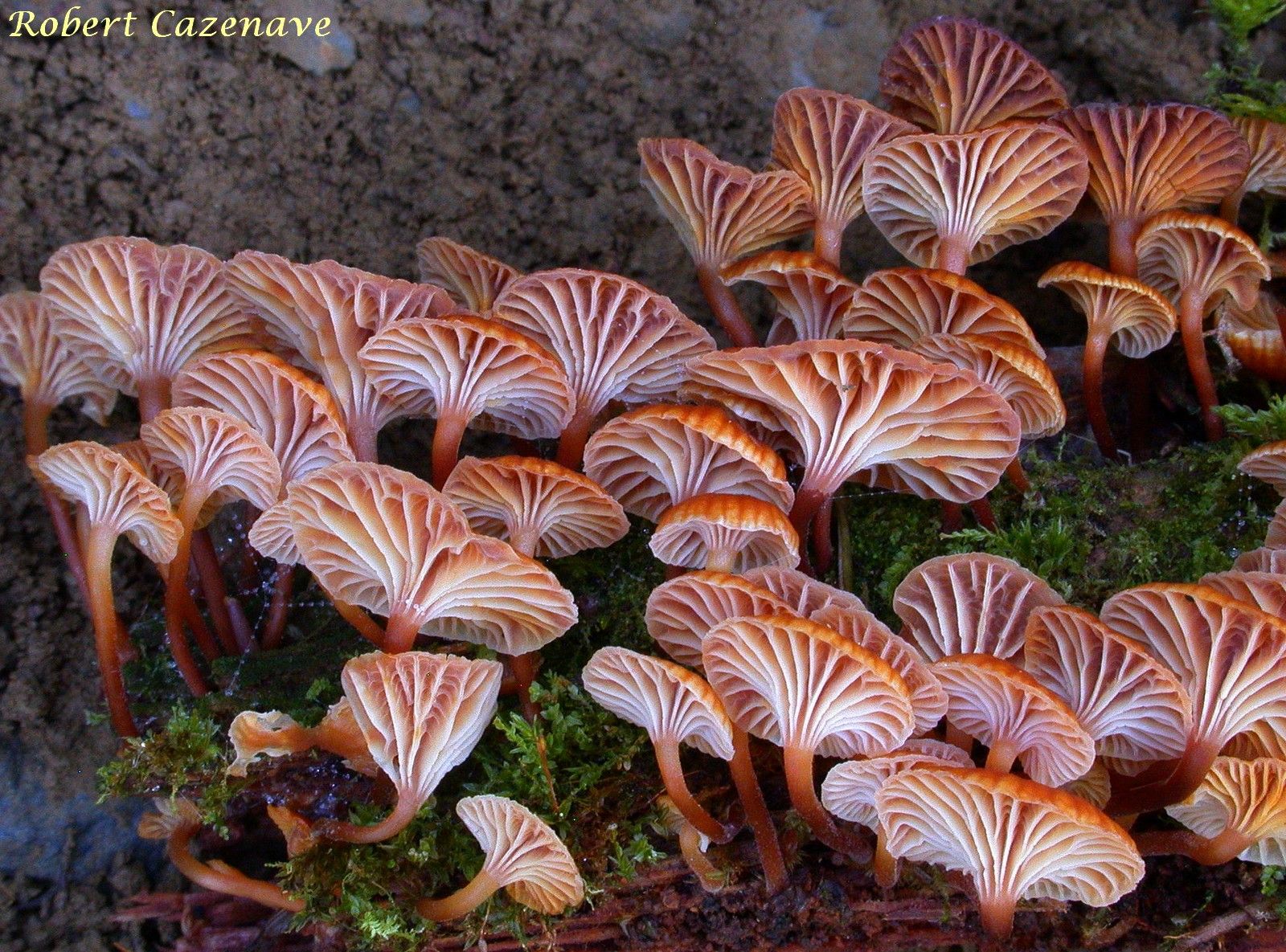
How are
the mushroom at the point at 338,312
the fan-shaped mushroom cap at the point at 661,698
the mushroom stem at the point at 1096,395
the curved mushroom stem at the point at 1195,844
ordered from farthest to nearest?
the mushroom stem at the point at 1096,395 → the mushroom at the point at 338,312 → the curved mushroom stem at the point at 1195,844 → the fan-shaped mushroom cap at the point at 661,698

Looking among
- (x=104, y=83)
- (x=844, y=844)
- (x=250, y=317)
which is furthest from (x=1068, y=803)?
(x=104, y=83)

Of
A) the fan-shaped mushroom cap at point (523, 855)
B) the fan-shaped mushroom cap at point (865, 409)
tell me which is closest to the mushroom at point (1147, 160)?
the fan-shaped mushroom cap at point (865, 409)

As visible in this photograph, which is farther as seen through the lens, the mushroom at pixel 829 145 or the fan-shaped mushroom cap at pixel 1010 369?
the mushroom at pixel 829 145

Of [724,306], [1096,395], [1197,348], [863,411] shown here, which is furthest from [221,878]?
[1197,348]

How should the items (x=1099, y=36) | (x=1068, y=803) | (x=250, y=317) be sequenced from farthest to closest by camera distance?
(x=1099, y=36) < (x=250, y=317) < (x=1068, y=803)

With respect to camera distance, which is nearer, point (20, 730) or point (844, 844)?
point (844, 844)

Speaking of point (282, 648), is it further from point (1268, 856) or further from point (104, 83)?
point (1268, 856)

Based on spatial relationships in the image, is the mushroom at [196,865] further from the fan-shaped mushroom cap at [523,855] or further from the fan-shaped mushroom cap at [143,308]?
the fan-shaped mushroom cap at [143,308]
